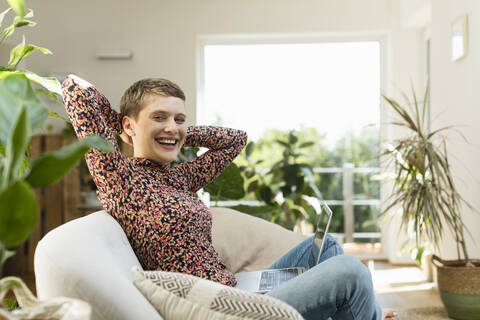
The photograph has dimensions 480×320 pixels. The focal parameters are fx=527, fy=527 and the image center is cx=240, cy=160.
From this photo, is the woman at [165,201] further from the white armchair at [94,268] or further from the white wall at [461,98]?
the white wall at [461,98]

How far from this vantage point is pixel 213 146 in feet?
6.91

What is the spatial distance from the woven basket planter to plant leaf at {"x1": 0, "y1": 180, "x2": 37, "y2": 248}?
2708mm

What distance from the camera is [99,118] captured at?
152 centimetres

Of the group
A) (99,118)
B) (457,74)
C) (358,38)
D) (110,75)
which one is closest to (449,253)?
(457,74)

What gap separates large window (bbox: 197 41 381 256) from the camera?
517cm

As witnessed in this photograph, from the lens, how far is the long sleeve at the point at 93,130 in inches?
58.1

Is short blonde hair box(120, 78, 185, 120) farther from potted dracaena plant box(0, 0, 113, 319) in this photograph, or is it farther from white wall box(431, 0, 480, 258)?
white wall box(431, 0, 480, 258)

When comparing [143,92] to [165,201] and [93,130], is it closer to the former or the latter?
[93,130]

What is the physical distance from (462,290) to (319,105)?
2.68m

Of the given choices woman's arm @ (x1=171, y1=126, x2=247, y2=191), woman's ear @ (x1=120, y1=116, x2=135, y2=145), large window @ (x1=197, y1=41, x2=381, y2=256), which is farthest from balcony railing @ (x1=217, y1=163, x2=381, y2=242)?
woman's ear @ (x1=120, y1=116, x2=135, y2=145)

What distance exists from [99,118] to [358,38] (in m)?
4.07

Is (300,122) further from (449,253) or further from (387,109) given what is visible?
(449,253)

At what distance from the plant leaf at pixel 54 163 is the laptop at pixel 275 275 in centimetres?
91

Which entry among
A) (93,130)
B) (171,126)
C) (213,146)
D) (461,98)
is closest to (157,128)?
(171,126)
